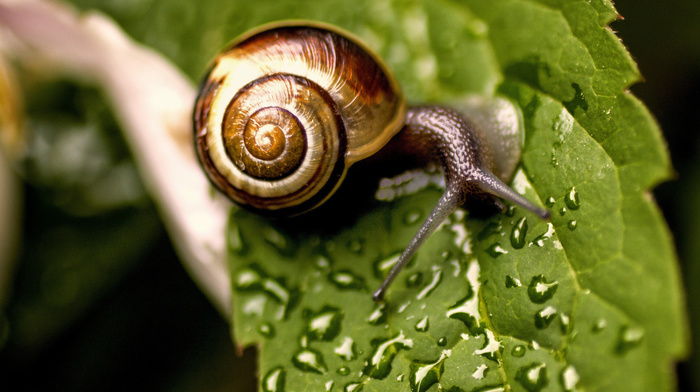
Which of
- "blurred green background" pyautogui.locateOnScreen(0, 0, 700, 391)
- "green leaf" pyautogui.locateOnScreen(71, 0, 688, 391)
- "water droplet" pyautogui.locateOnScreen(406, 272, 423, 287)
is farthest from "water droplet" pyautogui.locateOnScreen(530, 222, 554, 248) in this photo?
"blurred green background" pyautogui.locateOnScreen(0, 0, 700, 391)

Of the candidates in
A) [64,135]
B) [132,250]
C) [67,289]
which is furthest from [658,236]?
[64,135]

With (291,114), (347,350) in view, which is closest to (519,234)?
(347,350)

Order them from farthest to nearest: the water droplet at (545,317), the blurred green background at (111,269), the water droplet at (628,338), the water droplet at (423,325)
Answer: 1. the blurred green background at (111,269)
2. the water droplet at (423,325)
3. the water droplet at (545,317)
4. the water droplet at (628,338)

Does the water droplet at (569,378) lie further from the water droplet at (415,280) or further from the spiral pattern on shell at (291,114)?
the spiral pattern on shell at (291,114)

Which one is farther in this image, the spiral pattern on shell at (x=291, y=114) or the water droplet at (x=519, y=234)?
the spiral pattern on shell at (x=291, y=114)

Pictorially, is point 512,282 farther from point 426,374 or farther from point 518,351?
point 426,374

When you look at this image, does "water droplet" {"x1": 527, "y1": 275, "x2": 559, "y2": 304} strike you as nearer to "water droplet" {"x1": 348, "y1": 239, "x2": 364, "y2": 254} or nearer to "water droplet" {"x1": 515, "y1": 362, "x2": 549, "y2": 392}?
"water droplet" {"x1": 515, "y1": 362, "x2": 549, "y2": 392}

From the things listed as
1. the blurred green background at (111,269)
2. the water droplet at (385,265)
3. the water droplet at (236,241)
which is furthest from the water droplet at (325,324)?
the blurred green background at (111,269)
